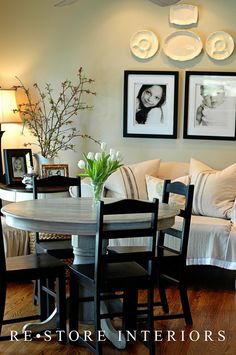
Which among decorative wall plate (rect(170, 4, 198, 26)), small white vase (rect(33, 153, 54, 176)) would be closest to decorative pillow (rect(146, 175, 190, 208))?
small white vase (rect(33, 153, 54, 176))

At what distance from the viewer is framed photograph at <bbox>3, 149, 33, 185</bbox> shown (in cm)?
530

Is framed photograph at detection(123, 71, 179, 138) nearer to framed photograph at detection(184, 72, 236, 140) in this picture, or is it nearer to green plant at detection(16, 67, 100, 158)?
framed photograph at detection(184, 72, 236, 140)

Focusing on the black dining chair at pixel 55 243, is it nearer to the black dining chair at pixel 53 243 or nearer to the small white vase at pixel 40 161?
the black dining chair at pixel 53 243

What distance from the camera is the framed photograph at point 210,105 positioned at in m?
5.34

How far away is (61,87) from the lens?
18.9 feet

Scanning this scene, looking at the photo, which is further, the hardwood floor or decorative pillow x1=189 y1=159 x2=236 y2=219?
decorative pillow x1=189 y1=159 x2=236 y2=219

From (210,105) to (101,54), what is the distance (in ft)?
4.11

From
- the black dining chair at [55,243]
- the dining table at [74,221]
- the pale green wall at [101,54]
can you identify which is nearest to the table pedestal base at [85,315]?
the dining table at [74,221]

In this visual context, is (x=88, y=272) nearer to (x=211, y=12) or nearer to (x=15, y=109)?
(x=15, y=109)

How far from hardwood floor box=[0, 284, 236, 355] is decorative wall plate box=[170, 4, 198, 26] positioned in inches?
103

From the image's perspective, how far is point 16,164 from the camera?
538 centimetres

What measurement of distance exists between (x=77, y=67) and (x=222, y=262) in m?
2.58

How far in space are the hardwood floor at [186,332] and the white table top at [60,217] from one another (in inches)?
29.2

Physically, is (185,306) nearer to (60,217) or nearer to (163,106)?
(60,217)
